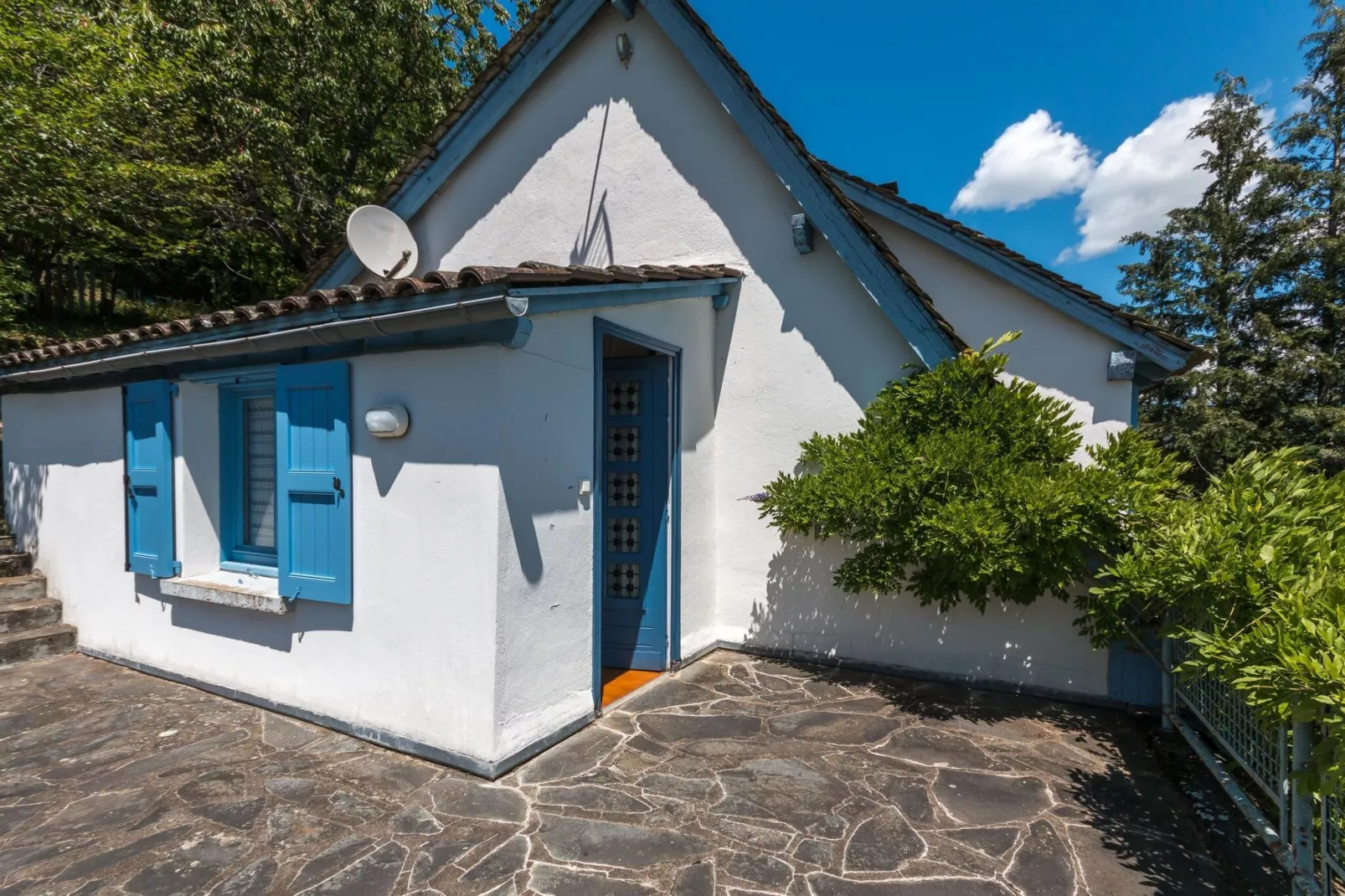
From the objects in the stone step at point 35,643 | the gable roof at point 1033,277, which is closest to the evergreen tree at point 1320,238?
the gable roof at point 1033,277

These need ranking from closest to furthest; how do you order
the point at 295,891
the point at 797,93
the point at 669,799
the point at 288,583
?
the point at 295,891
the point at 669,799
the point at 288,583
the point at 797,93

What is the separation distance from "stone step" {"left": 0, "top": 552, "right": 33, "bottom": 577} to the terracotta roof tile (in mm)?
2727

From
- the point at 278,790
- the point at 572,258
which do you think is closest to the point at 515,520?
the point at 278,790

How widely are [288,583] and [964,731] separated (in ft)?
16.7

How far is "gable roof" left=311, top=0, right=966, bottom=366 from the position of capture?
210 inches

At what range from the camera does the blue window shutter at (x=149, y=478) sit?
5266 millimetres

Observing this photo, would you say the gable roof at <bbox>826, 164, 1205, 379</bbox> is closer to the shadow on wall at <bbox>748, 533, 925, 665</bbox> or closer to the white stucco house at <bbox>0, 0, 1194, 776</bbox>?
the white stucco house at <bbox>0, 0, 1194, 776</bbox>

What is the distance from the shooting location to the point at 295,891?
Result: 2752mm

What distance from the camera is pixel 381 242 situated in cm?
694

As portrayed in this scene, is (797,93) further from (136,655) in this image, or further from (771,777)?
(136,655)

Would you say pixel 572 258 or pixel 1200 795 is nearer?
pixel 1200 795

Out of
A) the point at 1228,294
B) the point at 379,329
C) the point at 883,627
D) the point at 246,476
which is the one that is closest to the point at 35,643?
the point at 246,476

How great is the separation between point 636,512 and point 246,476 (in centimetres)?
354

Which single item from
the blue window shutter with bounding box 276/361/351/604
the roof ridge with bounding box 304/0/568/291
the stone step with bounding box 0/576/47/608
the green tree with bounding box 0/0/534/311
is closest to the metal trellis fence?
the blue window shutter with bounding box 276/361/351/604
